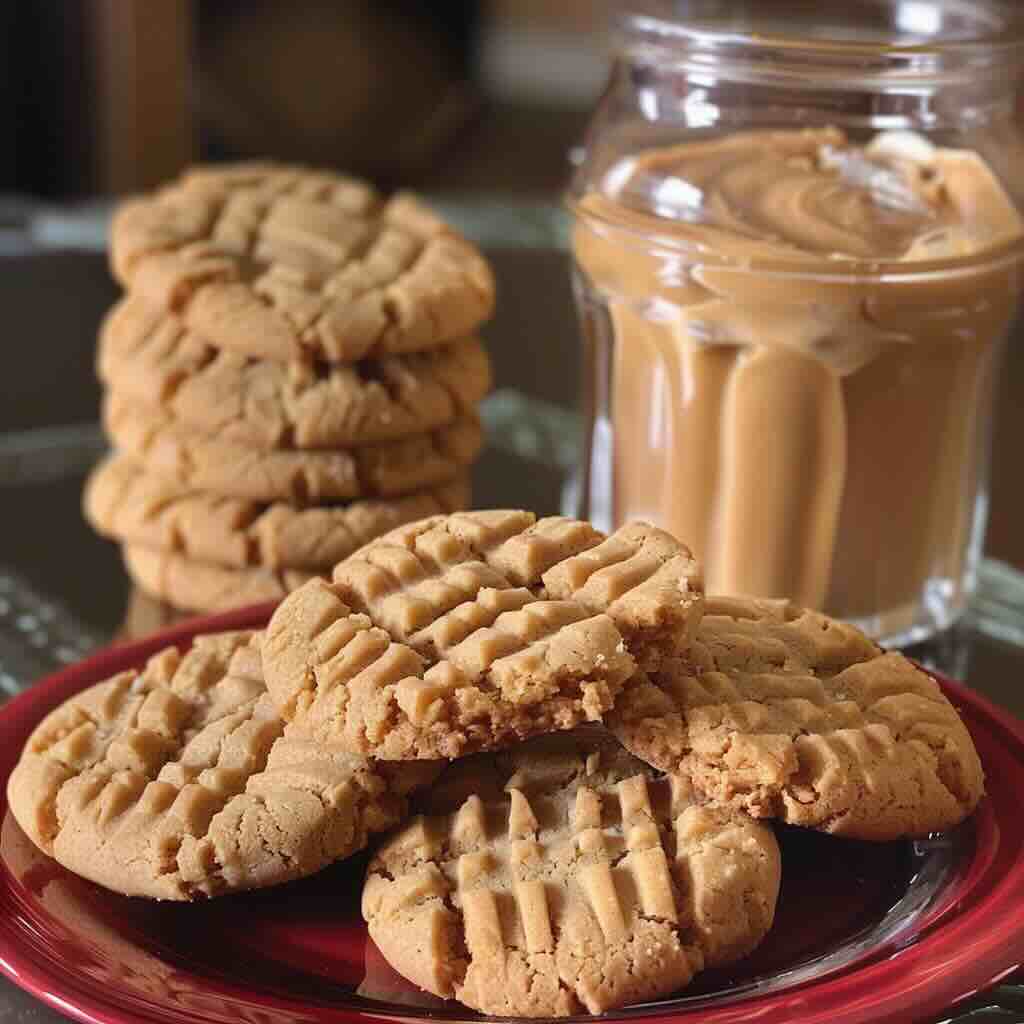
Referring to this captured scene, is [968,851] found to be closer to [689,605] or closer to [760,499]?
[689,605]

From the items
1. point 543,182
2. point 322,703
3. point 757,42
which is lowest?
point 543,182

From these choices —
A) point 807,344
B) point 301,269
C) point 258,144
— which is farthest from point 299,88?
point 807,344

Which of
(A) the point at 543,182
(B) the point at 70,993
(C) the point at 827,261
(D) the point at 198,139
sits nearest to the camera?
(B) the point at 70,993

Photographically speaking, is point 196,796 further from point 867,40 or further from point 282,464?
point 867,40

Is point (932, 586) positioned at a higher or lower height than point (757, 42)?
lower

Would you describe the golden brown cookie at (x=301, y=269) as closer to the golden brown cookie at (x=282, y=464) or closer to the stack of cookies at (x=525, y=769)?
the golden brown cookie at (x=282, y=464)

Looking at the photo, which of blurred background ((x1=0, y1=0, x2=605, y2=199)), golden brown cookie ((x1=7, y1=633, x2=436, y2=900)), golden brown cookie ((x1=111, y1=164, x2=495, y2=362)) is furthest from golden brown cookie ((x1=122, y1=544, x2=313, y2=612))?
blurred background ((x1=0, y1=0, x2=605, y2=199))

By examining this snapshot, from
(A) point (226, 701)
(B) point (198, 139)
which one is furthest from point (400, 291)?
(B) point (198, 139)
